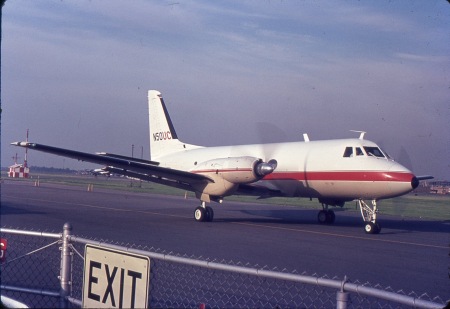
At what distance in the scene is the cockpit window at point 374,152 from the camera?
18938 millimetres

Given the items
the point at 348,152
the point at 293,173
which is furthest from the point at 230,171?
the point at 348,152

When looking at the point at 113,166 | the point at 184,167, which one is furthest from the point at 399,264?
the point at 184,167

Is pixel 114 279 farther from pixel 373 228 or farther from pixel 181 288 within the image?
pixel 373 228

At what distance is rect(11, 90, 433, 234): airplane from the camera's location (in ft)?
59.4

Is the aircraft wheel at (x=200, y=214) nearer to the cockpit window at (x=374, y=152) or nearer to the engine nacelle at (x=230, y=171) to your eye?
the engine nacelle at (x=230, y=171)

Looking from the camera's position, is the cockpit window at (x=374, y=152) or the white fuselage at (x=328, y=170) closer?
the white fuselage at (x=328, y=170)

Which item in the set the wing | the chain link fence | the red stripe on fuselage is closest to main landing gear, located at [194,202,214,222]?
the wing

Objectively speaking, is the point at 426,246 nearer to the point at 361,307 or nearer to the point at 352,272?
the point at 352,272

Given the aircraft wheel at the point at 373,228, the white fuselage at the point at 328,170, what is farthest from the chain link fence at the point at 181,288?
the white fuselage at the point at 328,170

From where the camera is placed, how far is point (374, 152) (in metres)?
19.0

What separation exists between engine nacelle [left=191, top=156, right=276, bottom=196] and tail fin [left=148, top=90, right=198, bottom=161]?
562 centimetres

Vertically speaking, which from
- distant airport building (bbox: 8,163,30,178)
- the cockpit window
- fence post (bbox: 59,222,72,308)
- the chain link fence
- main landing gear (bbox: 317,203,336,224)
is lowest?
the chain link fence

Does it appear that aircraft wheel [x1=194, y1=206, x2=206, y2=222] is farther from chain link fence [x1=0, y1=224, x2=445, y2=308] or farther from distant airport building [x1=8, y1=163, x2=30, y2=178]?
distant airport building [x1=8, y1=163, x2=30, y2=178]

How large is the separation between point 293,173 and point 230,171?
2429mm
